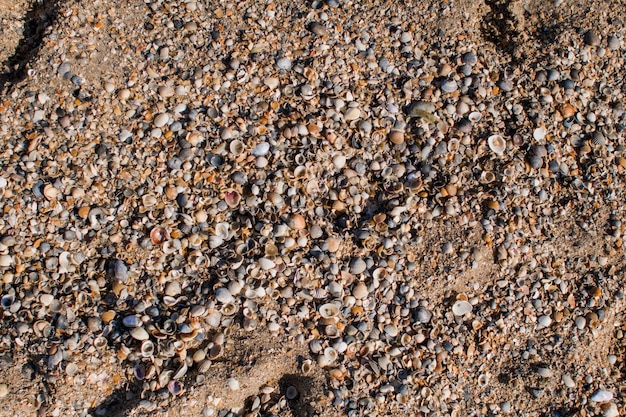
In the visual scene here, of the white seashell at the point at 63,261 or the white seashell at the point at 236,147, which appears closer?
the white seashell at the point at 63,261

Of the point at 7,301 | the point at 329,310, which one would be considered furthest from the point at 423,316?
the point at 7,301

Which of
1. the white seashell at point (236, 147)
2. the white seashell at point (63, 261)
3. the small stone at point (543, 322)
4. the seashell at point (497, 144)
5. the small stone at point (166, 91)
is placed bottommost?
the small stone at point (543, 322)

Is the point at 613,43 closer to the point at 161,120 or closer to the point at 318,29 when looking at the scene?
the point at 318,29

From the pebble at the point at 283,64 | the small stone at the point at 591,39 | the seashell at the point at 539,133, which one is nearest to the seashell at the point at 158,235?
the pebble at the point at 283,64

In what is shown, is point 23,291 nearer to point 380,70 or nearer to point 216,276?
point 216,276

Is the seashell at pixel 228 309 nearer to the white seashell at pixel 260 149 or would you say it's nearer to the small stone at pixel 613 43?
the white seashell at pixel 260 149

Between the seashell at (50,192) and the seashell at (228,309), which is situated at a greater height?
the seashell at (50,192)
